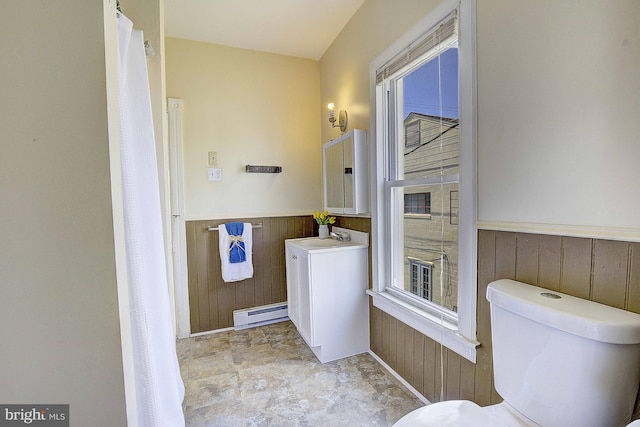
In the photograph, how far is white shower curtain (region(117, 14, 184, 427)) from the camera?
3.08 feet

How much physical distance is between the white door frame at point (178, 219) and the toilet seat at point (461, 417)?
2.12m

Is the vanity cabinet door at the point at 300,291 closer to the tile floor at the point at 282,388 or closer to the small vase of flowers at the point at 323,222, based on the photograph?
the tile floor at the point at 282,388

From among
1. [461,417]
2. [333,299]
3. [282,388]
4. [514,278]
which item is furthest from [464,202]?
[282,388]

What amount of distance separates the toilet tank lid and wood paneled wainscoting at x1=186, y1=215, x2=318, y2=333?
2.02 metres

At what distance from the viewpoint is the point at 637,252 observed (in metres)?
0.75

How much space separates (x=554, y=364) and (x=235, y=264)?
2.22 m

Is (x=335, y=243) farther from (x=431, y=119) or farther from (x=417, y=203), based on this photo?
(x=431, y=119)

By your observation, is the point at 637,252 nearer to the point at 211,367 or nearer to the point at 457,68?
the point at 457,68

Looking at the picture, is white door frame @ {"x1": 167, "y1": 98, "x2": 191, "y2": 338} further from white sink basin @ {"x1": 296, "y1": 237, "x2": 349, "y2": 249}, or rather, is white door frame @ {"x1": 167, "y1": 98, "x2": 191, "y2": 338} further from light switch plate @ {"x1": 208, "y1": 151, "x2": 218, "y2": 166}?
white sink basin @ {"x1": 296, "y1": 237, "x2": 349, "y2": 249}

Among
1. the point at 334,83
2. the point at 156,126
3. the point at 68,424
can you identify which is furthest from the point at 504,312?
the point at 334,83

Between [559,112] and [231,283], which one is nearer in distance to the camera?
[559,112]

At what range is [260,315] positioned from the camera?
2598 millimetres

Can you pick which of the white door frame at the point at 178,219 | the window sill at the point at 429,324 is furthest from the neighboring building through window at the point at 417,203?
the white door frame at the point at 178,219

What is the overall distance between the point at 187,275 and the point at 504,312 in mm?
2365
